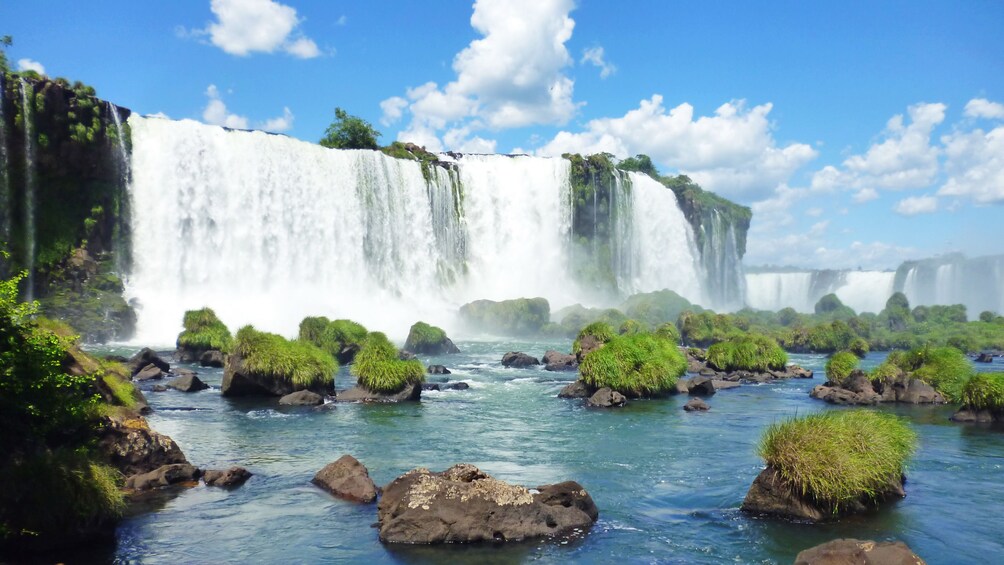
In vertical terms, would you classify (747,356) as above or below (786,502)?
above

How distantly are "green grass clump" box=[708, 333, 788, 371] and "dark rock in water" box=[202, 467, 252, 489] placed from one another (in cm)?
2488

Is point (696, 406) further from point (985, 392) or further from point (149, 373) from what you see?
point (149, 373)

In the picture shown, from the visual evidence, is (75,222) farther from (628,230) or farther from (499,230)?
(628,230)

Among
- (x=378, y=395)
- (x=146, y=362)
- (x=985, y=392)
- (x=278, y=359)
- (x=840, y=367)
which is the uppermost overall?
(x=278, y=359)

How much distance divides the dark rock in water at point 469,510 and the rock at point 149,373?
64.5ft

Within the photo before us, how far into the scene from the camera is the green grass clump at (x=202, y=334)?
3334 centimetres

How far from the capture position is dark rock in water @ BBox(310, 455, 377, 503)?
1217cm

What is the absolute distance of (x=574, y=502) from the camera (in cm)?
1112

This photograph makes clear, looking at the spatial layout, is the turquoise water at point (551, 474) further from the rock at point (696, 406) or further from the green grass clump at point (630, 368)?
the green grass clump at point (630, 368)

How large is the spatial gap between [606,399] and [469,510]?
44.5 feet

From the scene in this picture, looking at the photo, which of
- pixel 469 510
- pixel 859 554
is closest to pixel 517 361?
pixel 469 510

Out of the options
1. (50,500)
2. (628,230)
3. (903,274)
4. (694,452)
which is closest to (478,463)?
(694,452)

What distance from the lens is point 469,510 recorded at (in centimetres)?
1024

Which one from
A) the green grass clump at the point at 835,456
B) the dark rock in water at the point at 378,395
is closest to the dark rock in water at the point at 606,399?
the dark rock in water at the point at 378,395
